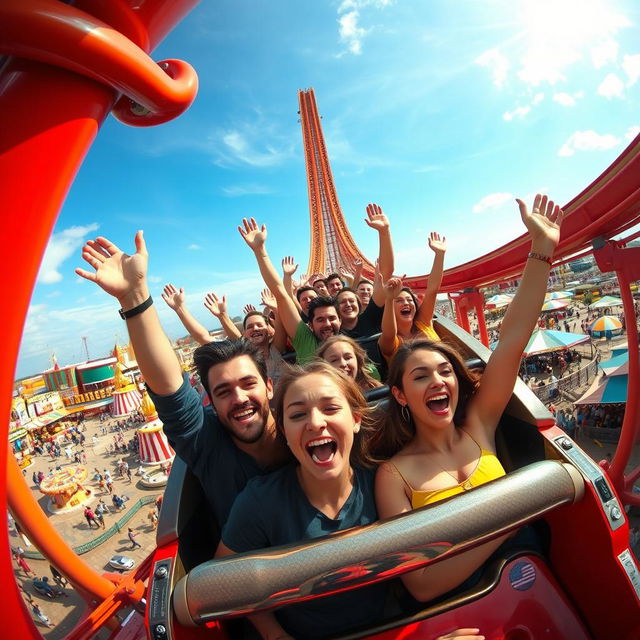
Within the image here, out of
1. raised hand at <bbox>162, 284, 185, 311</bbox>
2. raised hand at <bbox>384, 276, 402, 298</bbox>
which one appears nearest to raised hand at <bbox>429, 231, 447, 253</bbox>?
raised hand at <bbox>384, 276, 402, 298</bbox>

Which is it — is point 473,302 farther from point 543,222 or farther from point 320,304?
point 543,222

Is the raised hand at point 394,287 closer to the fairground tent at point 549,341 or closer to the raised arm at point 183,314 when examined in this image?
the raised arm at point 183,314

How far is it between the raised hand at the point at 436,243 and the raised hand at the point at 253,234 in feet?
3.90

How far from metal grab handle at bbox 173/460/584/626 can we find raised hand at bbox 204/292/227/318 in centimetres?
243

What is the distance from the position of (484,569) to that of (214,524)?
2.83 ft

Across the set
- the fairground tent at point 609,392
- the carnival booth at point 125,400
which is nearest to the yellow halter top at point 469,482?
the fairground tent at point 609,392

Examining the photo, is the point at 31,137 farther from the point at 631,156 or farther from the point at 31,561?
the point at 31,561

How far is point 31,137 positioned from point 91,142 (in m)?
0.09

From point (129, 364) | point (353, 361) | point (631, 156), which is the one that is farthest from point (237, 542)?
point (129, 364)

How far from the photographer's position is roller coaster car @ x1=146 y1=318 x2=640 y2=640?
0.71m

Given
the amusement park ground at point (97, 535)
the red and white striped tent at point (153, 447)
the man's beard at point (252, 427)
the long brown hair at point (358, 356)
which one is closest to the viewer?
the man's beard at point (252, 427)

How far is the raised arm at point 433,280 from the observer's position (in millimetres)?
2156

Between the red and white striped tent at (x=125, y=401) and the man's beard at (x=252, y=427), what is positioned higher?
the man's beard at (x=252, y=427)

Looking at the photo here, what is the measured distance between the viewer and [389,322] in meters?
1.92
